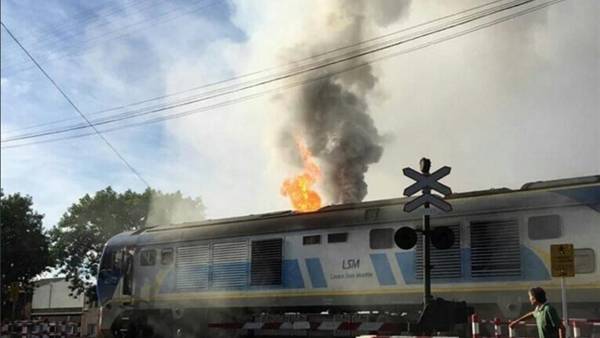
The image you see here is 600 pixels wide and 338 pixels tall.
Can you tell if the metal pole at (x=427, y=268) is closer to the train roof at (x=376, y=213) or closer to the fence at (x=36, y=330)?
the train roof at (x=376, y=213)

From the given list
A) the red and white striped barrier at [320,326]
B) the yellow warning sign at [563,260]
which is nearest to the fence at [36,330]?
the red and white striped barrier at [320,326]

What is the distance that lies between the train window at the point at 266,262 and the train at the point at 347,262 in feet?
0.10

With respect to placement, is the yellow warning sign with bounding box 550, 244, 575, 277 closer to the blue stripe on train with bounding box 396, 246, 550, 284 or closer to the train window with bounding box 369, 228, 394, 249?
the blue stripe on train with bounding box 396, 246, 550, 284

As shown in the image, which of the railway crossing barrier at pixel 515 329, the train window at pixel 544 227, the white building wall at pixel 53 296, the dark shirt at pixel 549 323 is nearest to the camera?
the dark shirt at pixel 549 323

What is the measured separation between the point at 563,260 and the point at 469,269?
3.70 metres

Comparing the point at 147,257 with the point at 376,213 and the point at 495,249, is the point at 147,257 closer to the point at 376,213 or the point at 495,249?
the point at 376,213

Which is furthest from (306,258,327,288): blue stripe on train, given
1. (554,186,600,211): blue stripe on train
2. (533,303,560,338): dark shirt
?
(533,303,560,338): dark shirt

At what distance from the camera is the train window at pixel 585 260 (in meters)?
12.0

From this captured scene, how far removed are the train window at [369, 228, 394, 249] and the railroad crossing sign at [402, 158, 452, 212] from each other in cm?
369

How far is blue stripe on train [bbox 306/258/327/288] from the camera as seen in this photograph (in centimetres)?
1549

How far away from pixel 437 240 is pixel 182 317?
1008cm

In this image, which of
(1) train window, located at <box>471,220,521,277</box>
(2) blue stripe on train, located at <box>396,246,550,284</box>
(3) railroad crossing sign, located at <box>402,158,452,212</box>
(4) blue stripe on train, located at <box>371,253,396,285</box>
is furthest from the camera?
(4) blue stripe on train, located at <box>371,253,396,285</box>

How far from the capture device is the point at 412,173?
11047mm

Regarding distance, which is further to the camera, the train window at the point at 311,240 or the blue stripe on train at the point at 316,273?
the train window at the point at 311,240
